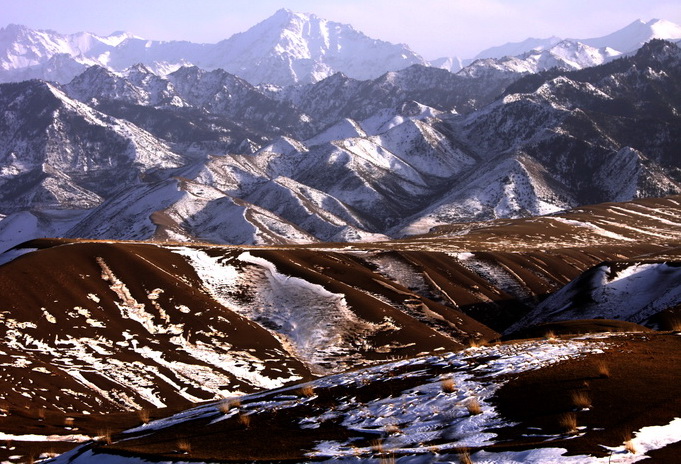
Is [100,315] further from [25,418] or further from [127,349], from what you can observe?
[25,418]

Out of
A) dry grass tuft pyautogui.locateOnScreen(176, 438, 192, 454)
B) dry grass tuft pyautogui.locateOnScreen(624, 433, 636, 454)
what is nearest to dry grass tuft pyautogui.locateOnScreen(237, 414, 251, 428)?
dry grass tuft pyautogui.locateOnScreen(176, 438, 192, 454)

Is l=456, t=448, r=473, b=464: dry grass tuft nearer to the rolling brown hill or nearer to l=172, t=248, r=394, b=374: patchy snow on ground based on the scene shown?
the rolling brown hill

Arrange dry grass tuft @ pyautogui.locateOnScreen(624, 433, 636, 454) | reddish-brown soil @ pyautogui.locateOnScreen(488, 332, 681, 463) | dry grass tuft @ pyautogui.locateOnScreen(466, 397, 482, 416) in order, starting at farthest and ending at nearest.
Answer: dry grass tuft @ pyautogui.locateOnScreen(466, 397, 482, 416) → reddish-brown soil @ pyautogui.locateOnScreen(488, 332, 681, 463) → dry grass tuft @ pyautogui.locateOnScreen(624, 433, 636, 454)

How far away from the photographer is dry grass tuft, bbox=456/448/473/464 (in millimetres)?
13656

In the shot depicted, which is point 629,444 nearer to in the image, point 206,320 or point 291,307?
point 206,320

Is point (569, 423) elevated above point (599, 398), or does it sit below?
above

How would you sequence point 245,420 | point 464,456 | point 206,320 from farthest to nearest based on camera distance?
point 206,320
point 245,420
point 464,456

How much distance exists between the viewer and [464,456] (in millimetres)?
13836

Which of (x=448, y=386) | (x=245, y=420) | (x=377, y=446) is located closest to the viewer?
(x=377, y=446)

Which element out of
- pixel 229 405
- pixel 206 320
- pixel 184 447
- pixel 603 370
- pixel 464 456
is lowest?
pixel 206 320

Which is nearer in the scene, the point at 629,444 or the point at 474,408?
the point at 629,444

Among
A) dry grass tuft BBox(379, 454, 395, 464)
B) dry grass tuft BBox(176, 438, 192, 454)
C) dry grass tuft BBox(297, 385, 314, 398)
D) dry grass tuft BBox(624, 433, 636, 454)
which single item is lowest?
dry grass tuft BBox(297, 385, 314, 398)

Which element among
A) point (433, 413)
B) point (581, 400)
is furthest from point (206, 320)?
point (581, 400)

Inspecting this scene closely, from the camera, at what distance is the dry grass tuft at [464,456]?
1366 cm
